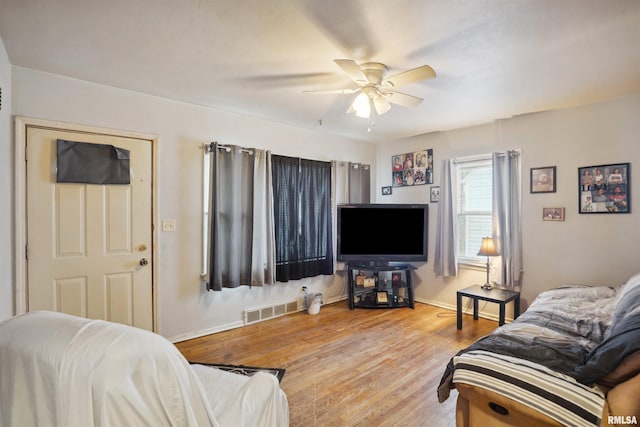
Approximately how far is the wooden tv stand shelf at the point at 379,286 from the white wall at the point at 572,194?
0.86 m

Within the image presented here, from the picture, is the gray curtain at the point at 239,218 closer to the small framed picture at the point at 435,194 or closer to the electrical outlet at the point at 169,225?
the electrical outlet at the point at 169,225

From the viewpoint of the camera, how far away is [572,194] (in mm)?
3240

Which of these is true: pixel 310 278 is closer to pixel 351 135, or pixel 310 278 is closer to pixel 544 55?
pixel 351 135

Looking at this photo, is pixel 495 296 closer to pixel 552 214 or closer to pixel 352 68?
pixel 552 214

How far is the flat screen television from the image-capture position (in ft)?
14.0

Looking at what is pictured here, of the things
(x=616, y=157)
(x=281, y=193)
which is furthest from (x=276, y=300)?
(x=616, y=157)

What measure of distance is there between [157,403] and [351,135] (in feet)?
13.7

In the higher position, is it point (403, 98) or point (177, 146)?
point (403, 98)

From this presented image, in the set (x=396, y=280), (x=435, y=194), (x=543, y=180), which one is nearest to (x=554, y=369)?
(x=543, y=180)

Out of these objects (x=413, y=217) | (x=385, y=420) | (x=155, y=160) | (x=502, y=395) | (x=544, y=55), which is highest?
(x=544, y=55)

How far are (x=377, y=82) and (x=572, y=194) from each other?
8.17 ft

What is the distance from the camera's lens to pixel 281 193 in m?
3.79

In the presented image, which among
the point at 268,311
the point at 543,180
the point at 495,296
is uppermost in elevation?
the point at 543,180

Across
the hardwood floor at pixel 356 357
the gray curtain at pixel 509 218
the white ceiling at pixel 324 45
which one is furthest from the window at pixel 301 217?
the gray curtain at pixel 509 218
